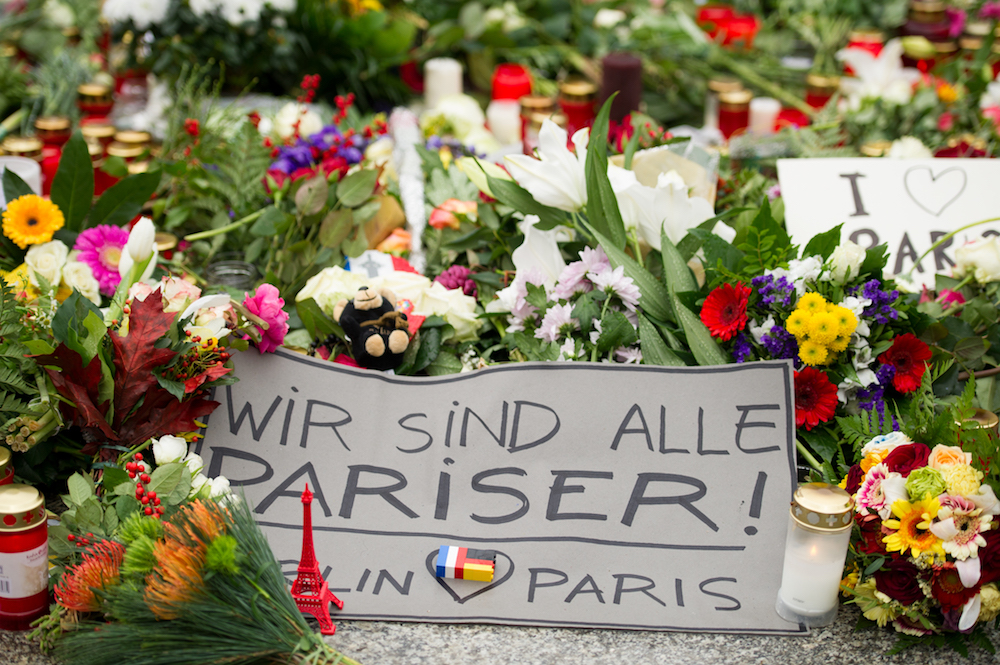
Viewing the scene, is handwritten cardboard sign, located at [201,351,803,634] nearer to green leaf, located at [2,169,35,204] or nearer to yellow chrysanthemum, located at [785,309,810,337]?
yellow chrysanthemum, located at [785,309,810,337]

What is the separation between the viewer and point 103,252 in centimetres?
116

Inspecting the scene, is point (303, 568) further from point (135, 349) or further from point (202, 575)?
point (135, 349)

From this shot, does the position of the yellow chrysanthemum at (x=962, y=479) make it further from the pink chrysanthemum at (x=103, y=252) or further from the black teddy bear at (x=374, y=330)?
the pink chrysanthemum at (x=103, y=252)

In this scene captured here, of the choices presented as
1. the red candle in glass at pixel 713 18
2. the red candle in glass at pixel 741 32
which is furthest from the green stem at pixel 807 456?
the red candle in glass at pixel 713 18

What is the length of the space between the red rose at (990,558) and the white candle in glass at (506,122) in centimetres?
146

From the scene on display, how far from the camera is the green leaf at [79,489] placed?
36.3 inches

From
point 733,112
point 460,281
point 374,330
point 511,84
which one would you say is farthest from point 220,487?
point 733,112

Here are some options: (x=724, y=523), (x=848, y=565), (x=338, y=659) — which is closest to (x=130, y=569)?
(x=338, y=659)

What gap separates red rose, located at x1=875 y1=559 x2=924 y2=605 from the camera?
88 cm

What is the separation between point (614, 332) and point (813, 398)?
0.26 meters

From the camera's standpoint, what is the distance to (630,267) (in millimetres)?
1142

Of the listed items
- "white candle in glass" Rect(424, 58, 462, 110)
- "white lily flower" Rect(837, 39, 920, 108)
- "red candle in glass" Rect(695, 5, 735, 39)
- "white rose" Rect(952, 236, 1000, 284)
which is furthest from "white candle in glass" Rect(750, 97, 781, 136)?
"white rose" Rect(952, 236, 1000, 284)

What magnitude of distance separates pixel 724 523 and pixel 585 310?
0.32 m

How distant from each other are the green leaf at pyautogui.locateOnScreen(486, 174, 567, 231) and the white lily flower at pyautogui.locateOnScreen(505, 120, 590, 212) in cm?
4
